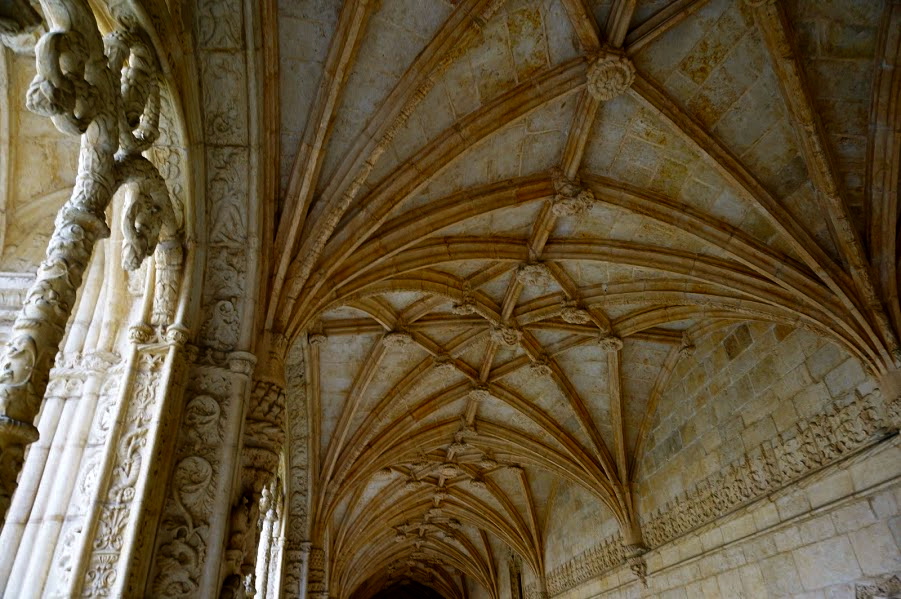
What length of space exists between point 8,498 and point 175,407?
7.24ft

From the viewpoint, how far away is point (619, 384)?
1161 centimetres

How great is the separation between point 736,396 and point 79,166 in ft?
29.6

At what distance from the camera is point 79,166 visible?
352cm

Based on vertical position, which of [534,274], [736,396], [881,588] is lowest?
[881,588]

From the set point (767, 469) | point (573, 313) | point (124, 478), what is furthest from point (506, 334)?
point (124, 478)

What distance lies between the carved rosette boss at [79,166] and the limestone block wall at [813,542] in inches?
301

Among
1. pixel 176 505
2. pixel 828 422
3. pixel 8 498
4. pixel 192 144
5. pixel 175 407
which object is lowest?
pixel 8 498

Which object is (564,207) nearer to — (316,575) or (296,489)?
(296,489)

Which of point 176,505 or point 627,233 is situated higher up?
point 627,233

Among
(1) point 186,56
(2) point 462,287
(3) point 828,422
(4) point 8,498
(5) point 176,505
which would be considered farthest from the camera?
(2) point 462,287

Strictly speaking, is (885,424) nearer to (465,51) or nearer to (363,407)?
(465,51)

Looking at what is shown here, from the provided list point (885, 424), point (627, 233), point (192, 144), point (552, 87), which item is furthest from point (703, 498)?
point (192, 144)

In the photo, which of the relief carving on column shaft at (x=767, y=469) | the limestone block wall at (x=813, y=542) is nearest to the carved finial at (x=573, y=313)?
the relief carving on column shaft at (x=767, y=469)

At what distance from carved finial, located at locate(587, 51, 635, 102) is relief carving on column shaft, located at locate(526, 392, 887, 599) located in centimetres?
451
